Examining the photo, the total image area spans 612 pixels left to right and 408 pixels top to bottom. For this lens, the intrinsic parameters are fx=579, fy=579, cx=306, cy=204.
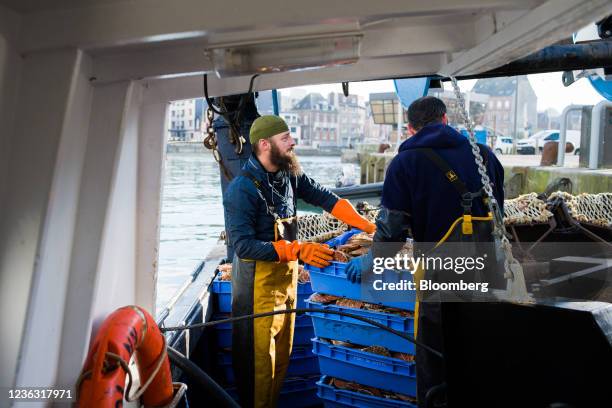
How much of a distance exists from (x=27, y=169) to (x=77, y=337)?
63cm

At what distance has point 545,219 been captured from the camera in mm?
4504

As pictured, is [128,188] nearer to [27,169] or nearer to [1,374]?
[27,169]

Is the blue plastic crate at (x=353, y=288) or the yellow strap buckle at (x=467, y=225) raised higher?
the yellow strap buckle at (x=467, y=225)

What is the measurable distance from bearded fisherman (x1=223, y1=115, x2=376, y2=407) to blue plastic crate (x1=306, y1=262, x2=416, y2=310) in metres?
0.13

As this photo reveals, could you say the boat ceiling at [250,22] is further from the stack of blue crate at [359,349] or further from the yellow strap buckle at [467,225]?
the stack of blue crate at [359,349]

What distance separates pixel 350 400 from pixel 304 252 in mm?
1037

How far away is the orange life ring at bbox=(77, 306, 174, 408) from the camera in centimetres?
189

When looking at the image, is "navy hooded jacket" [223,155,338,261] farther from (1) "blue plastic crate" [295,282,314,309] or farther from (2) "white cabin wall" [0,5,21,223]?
(2) "white cabin wall" [0,5,21,223]

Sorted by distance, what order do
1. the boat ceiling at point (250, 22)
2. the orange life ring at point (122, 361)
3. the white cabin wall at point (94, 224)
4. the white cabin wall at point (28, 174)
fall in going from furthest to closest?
the white cabin wall at point (94, 224) → the orange life ring at point (122, 361) → the white cabin wall at point (28, 174) → the boat ceiling at point (250, 22)

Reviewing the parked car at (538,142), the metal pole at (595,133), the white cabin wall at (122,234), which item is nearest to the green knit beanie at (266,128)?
the white cabin wall at (122,234)

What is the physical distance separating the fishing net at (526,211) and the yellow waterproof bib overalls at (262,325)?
6.20ft

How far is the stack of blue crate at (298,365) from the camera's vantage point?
4367mm

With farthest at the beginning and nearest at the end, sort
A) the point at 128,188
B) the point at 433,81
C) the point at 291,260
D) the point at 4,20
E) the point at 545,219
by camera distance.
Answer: the point at 433,81
the point at 545,219
the point at 291,260
the point at 128,188
the point at 4,20

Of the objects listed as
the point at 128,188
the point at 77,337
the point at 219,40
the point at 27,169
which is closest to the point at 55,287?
the point at 77,337
